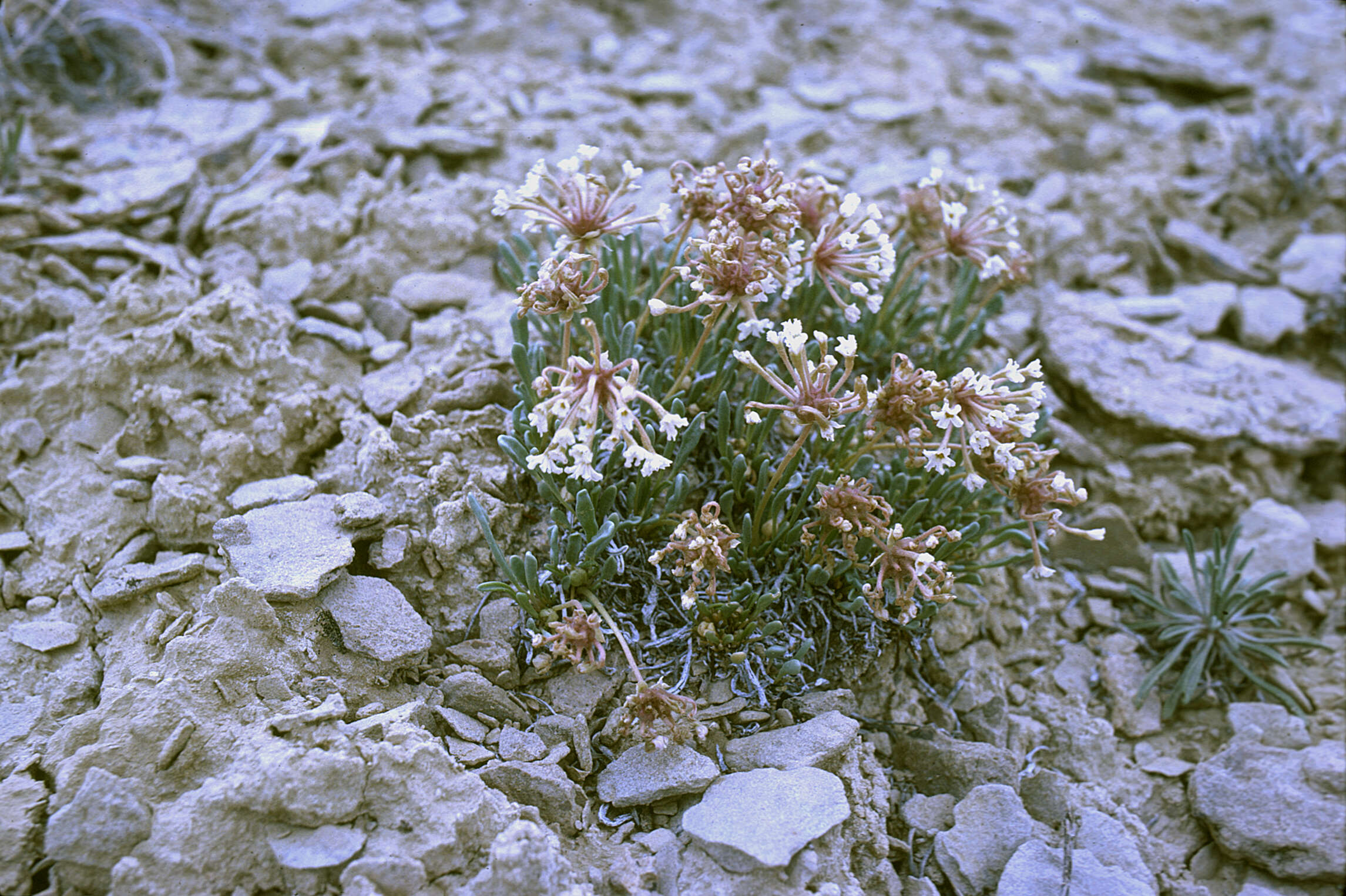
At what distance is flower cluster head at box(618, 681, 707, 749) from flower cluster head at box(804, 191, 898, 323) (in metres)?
1.33

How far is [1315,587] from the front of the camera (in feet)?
13.5

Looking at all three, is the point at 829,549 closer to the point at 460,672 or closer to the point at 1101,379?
the point at 460,672

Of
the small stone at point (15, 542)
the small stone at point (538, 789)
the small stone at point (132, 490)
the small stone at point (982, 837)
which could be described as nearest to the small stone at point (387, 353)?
the small stone at point (132, 490)

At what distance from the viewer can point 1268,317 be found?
4.82 meters

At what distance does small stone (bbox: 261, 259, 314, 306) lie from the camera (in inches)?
161

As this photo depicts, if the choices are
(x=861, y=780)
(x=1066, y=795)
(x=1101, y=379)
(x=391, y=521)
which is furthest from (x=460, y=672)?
(x=1101, y=379)

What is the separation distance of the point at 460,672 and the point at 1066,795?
2.06m

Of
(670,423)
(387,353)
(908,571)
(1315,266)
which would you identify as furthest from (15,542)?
(1315,266)

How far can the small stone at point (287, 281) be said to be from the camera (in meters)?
4.08

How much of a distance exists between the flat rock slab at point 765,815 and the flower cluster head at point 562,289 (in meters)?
1.50

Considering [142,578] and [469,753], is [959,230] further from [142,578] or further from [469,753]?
[142,578]

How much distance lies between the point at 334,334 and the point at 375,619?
1.46 meters

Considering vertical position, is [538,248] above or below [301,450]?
above

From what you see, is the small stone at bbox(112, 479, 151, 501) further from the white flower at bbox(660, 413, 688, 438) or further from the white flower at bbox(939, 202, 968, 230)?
the white flower at bbox(939, 202, 968, 230)
